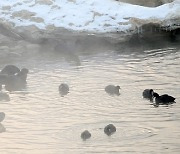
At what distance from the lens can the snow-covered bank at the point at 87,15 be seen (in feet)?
82.4

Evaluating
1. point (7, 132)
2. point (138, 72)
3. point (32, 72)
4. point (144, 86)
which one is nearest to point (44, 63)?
point (32, 72)

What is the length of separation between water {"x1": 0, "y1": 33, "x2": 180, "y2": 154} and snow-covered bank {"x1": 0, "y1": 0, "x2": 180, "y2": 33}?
199 cm

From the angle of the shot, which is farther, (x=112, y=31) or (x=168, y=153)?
(x=112, y=31)

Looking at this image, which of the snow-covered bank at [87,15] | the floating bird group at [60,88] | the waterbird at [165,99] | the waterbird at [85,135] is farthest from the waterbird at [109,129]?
the snow-covered bank at [87,15]

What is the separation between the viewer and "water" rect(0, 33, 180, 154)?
41.9 ft

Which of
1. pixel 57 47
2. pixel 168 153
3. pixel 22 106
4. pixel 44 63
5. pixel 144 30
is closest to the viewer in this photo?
Answer: pixel 168 153

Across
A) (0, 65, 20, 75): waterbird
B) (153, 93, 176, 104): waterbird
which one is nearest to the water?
(153, 93, 176, 104): waterbird

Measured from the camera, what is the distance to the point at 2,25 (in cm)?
2491

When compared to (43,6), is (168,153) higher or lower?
lower

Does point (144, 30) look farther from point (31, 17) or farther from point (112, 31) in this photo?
point (31, 17)

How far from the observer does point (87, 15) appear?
25.7 meters

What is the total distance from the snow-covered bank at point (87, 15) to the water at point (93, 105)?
6.54 ft

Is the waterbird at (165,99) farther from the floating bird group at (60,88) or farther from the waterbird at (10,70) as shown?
the waterbird at (10,70)

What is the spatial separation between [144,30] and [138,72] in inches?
250
